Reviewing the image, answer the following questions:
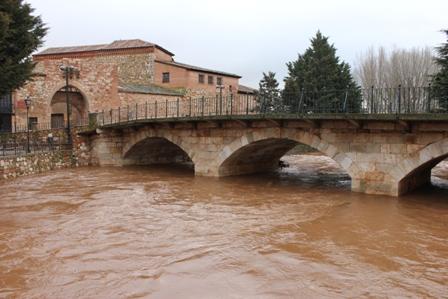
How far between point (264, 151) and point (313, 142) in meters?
4.70

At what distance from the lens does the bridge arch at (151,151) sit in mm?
20438

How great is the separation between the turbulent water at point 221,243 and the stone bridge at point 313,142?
0.82 meters

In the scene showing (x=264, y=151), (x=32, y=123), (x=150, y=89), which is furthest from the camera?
(x=150, y=89)

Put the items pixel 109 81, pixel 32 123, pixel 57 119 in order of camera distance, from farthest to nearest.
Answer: pixel 57 119 < pixel 32 123 < pixel 109 81

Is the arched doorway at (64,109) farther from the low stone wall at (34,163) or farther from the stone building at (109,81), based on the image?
the low stone wall at (34,163)

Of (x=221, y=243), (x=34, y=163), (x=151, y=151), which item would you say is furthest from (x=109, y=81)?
(x=221, y=243)

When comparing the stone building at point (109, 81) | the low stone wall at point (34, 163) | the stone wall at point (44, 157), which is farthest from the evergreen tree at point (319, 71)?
the low stone wall at point (34, 163)

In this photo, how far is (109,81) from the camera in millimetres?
27594

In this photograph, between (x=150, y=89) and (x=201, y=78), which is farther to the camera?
(x=201, y=78)

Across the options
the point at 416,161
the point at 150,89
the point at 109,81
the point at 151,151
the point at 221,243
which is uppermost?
the point at 109,81

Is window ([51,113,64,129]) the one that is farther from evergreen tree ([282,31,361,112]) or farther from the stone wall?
evergreen tree ([282,31,361,112])

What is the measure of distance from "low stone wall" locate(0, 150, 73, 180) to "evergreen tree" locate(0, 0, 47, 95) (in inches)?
119

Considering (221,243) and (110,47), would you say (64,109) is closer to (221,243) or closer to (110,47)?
(110,47)

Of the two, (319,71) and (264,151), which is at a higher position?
(319,71)
